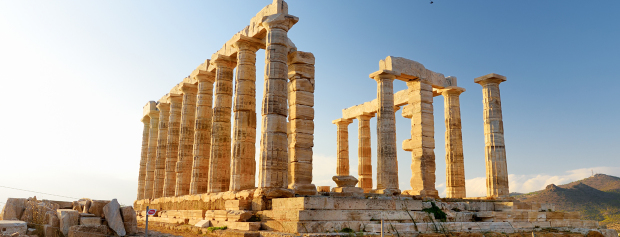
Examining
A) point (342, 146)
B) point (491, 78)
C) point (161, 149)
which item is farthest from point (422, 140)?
point (161, 149)

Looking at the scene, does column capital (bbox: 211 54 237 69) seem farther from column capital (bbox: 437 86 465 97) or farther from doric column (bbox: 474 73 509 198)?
doric column (bbox: 474 73 509 198)

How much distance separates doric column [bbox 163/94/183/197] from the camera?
93.4 feet

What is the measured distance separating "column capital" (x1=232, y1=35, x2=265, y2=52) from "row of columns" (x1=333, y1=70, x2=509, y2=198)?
7.17 meters

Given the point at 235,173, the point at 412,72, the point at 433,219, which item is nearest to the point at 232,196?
the point at 235,173

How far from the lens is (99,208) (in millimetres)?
14727

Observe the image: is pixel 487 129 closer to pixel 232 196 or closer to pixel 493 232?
pixel 493 232

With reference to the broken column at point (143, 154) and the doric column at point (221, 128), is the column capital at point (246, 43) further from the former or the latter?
the broken column at point (143, 154)

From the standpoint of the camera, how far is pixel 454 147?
27.4m

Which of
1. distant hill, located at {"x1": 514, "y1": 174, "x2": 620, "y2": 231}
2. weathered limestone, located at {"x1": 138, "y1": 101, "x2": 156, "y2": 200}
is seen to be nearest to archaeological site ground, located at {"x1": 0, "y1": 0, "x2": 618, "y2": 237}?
weathered limestone, located at {"x1": 138, "y1": 101, "x2": 156, "y2": 200}

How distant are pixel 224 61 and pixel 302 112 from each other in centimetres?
585

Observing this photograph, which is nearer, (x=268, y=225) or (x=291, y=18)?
(x=268, y=225)

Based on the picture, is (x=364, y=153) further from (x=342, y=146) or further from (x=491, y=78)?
(x=491, y=78)

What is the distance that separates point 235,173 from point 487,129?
14988 mm

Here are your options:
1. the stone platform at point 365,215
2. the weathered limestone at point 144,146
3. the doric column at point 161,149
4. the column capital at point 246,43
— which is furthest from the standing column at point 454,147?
the weathered limestone at point 144,146
